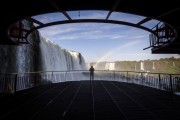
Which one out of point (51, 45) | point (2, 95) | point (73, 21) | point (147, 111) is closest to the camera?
point (147, 111)

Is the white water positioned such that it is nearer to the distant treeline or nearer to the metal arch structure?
the metal arch structure

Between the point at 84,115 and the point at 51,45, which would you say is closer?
the point at 84,115

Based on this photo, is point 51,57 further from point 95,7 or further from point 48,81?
point 95,7

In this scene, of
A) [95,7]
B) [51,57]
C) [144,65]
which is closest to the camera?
[95,7]

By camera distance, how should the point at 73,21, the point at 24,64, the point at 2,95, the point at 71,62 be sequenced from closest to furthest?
the point at 73,21 → the point at 2,95 → the point at 24,64 → the point at 71,62

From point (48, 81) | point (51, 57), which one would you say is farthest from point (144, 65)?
point (48, 81)

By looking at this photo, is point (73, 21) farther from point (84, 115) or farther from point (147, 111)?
point (147, 111)

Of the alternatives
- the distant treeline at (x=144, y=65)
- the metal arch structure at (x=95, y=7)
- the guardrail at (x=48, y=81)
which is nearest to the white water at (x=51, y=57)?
the guardrail at (x=48, y=81)

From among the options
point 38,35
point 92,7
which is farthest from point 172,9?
point 38,35

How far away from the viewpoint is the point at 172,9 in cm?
844

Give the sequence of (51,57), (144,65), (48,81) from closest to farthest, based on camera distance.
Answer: (48,81)
(51,57)
(144,65)

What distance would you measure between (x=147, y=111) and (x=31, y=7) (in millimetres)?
6379

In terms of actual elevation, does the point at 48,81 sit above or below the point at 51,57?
below

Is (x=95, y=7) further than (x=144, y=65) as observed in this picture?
No
